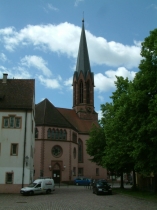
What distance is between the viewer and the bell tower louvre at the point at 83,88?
76.7m

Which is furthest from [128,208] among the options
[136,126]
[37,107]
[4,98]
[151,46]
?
[37,107]

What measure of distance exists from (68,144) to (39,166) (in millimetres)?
7604

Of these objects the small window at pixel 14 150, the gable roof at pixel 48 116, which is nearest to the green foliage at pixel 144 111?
the small window at pixel 14 150

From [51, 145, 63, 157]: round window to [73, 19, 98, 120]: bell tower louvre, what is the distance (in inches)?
726

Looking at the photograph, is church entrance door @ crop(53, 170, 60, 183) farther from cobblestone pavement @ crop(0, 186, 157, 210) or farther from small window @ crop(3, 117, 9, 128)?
cobblestone pavement @ crop(0, 186, 157, 210)

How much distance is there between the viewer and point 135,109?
70.7ft

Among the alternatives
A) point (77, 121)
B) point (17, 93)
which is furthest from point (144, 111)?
point (77, 121)

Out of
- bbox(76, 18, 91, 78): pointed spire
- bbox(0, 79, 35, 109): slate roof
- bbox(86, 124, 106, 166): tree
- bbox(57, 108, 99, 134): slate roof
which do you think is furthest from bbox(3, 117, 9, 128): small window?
bbox(76, 18, 91, 78): pointed spire

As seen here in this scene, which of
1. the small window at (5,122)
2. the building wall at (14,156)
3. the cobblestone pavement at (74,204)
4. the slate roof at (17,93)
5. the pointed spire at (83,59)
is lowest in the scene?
the cobblestone pavement at (74,204)

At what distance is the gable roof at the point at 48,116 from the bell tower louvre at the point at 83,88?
15702 millimetres

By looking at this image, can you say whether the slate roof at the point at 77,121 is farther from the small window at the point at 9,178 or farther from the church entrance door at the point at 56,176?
the small window at the point at 9,178

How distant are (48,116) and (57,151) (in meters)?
7.37

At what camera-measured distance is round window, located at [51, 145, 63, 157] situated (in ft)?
189

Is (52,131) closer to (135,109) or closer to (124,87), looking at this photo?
(124,87)
